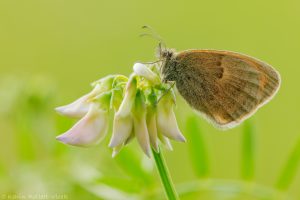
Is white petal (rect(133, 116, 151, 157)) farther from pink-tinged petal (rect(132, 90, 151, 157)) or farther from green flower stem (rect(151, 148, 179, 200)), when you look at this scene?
green flower stem (rect(151, 148, 179, 200))

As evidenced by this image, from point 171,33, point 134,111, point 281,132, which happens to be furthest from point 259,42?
point 134,111

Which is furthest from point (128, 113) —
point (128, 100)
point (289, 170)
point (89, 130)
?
point (289, 170)

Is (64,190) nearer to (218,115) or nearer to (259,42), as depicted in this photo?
(218,115)

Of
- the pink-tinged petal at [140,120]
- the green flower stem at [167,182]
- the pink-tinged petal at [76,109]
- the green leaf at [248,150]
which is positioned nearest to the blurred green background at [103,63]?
the green leaf at [248,150]

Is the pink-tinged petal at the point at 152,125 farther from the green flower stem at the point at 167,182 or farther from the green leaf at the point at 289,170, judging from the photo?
the green leaf at the point at 289,170

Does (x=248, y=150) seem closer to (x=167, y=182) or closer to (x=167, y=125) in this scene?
(x=167, y=125)

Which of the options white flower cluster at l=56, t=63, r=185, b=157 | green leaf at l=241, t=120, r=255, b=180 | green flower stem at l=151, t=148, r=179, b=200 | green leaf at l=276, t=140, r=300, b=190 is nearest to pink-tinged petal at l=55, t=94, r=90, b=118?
white flower cluster at l=56, t=63, r=185, b=157
